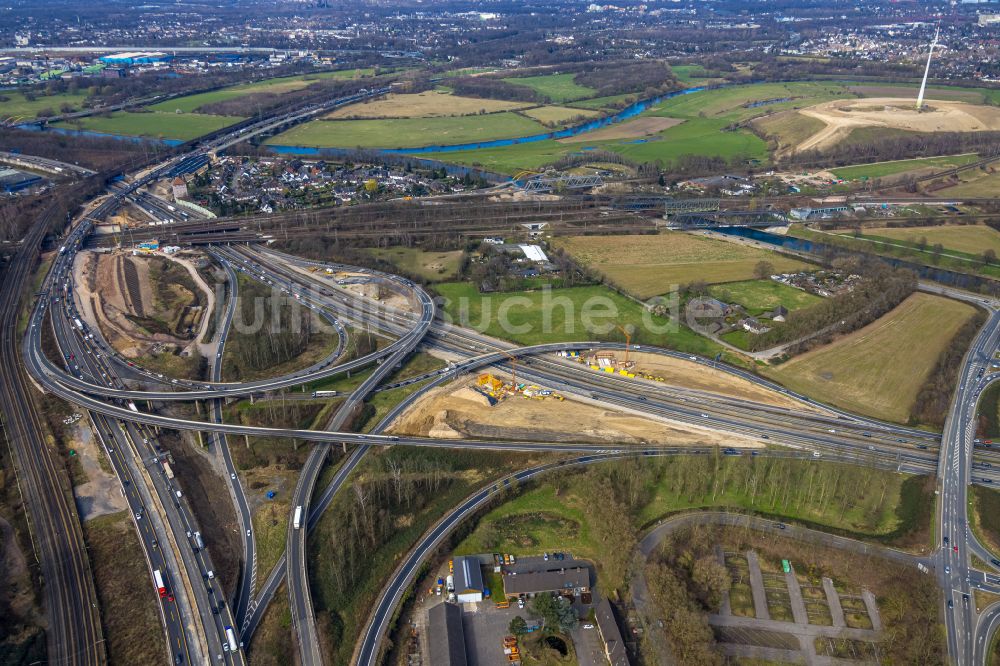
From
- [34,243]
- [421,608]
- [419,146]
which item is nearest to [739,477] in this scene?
[421,608]

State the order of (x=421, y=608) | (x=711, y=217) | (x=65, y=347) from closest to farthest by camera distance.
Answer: (x=421, y=608) → (x=65, y=347) → (x=711, y=217)

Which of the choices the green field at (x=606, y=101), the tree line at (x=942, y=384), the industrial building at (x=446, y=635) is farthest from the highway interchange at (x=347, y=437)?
the green field at (x=606, y=101)

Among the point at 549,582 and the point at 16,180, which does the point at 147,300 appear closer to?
the point at 16,180

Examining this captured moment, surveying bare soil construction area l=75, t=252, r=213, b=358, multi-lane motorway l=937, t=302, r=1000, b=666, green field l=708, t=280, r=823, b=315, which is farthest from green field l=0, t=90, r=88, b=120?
multi-lane motorway l=937, t=302, r=1000, b=666

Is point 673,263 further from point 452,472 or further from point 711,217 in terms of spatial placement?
point 452,472

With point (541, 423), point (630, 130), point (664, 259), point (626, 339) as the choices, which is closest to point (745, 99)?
point (630, 130)

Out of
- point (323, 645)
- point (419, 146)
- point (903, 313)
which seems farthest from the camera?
point (419, 146)

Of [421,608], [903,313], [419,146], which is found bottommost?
[421,608]

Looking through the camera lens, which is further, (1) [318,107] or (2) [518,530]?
(1) [318,107]

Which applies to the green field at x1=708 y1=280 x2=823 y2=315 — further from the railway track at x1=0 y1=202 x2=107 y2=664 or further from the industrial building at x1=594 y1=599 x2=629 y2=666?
the railway track at x1=0 y1=202 x2=107 y2=664

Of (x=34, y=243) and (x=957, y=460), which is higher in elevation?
(x=34, y=243)
